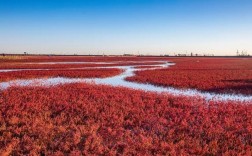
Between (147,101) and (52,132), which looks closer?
(52,132)

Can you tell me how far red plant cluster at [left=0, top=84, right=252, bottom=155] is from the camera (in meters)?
8.32

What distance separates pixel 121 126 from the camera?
422 inches

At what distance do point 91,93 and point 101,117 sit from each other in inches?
229

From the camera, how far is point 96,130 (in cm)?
1008

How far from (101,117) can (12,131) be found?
3.40 meters

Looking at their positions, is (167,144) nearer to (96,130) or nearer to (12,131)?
(96,130)

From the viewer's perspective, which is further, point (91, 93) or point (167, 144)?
point (91, 93)

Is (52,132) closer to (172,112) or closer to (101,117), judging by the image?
(101,117)

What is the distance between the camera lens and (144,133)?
9.66m

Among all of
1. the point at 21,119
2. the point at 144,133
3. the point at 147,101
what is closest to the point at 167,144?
the point at 144,133

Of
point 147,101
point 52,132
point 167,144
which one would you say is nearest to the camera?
point 167,144

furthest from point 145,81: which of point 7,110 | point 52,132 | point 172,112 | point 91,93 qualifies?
point 52,132

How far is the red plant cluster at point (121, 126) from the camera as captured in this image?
8320 millimetres

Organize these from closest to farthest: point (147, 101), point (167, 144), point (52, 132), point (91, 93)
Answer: point (167, 144) < point (52, 132) < point (147, 101) < point (91, 93)
